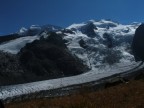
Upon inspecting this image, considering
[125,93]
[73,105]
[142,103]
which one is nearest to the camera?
[142,103]

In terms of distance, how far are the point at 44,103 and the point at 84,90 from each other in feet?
10.1

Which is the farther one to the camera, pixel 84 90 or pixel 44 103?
pixel 84 90

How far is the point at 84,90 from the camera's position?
17578mm

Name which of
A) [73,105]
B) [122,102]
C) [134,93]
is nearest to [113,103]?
[122,102]

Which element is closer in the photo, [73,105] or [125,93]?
[73,105]

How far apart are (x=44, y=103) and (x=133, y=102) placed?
3.92m

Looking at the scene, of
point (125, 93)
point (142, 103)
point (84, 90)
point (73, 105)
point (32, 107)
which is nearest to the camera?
point (142, 103)

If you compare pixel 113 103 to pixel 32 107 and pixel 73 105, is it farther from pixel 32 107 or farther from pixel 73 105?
pixel 32 107

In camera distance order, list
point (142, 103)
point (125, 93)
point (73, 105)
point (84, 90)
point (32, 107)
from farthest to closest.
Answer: point (84, 90) < point (125, 93) < point (32, 107) < point (73, 105) < point (142, 103)

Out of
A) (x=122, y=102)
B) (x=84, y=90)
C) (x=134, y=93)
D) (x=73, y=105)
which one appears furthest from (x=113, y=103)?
(x=84, y=90)

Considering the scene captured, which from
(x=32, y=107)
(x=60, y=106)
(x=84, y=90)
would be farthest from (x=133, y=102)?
(x=84, y=90)

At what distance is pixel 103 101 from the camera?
528 inches

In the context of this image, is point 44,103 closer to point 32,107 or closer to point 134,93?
point 32,107

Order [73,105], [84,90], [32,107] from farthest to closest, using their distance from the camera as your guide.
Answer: [84,90], [32,107], [73,105]
